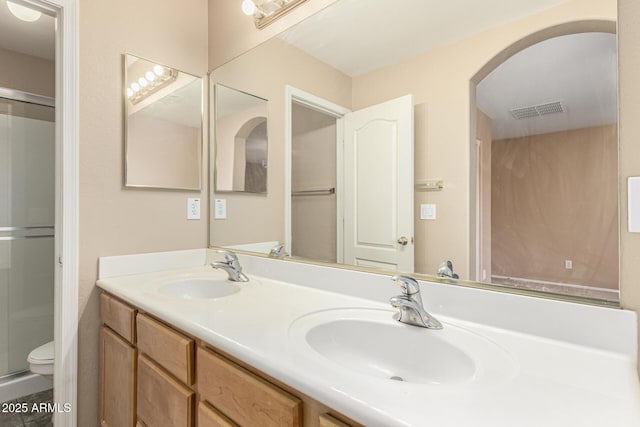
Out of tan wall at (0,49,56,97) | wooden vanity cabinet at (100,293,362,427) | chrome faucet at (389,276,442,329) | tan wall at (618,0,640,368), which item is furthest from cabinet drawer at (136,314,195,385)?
tan wall at (0,49,56,97)

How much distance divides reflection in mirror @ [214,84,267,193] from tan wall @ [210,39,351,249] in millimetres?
44

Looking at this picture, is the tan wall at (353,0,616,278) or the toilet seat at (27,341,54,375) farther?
the toilet seat at (27,341,54,375)

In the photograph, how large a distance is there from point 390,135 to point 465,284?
56 cm

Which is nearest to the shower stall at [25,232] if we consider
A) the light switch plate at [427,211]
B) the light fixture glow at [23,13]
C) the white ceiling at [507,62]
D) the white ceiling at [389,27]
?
the light fixture glow at [23,13]

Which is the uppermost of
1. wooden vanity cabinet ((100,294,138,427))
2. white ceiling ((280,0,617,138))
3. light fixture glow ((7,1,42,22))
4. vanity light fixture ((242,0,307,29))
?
light fixture glow ((7,1,42,22))

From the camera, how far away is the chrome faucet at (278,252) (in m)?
1.45

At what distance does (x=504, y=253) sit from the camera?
2.84 ft

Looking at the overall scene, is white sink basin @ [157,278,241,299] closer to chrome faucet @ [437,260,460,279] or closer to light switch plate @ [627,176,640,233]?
chrome faucet @ [437,260,460,279]

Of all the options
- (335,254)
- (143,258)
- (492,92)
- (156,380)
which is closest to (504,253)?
(492,92)

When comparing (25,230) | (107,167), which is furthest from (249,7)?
(25,230)

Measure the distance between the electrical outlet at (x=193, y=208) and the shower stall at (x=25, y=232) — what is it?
1434mm

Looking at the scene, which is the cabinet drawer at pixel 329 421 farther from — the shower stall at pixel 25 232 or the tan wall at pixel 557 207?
the shower stall at pixel 25 232

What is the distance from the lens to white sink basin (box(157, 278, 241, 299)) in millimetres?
1396

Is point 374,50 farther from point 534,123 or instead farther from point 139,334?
point 139,334
